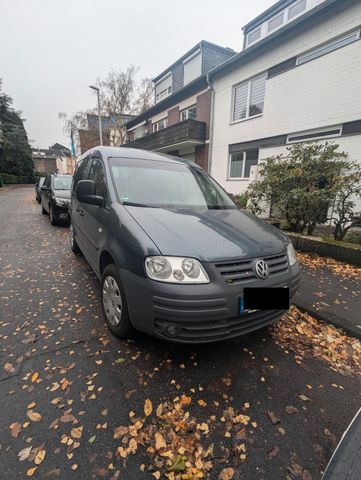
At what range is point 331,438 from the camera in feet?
5.48

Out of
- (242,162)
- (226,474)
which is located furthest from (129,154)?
(242,162)

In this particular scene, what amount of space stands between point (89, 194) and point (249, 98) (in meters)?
11.1

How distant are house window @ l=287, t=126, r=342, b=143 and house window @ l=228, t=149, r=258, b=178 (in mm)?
1980

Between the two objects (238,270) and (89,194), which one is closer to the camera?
(238,270)

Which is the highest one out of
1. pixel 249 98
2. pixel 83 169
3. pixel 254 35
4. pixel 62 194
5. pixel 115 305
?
pixel 254 35

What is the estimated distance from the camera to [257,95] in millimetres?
11039

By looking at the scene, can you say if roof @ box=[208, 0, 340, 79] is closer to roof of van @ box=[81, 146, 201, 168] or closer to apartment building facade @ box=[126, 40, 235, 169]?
apartment building facade @ box=[126, 40, 235, 169]

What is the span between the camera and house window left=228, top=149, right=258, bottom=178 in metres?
11.5

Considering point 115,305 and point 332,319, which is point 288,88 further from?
point 115,305

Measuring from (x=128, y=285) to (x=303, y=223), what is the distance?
17.1ft

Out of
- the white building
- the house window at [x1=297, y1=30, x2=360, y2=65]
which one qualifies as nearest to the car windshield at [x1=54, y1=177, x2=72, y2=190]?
the white building

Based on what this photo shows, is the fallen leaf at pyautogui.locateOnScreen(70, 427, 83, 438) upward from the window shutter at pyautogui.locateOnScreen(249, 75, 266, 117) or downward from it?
downward

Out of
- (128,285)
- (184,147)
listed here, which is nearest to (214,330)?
(128,285)

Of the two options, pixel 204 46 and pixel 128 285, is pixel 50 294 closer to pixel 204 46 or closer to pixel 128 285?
pixel 128 285
